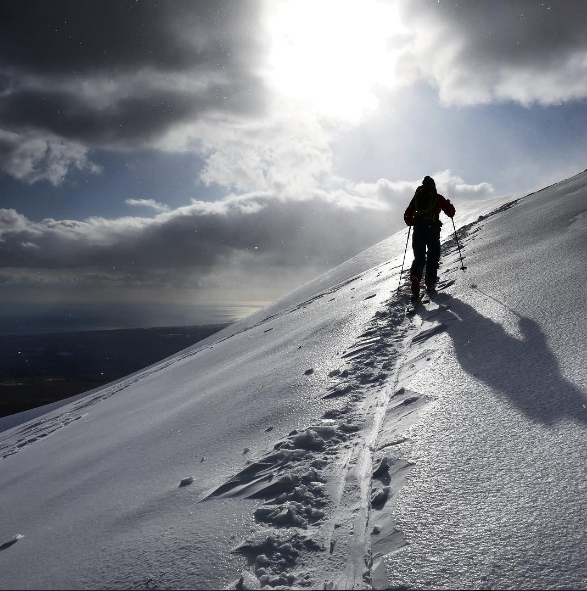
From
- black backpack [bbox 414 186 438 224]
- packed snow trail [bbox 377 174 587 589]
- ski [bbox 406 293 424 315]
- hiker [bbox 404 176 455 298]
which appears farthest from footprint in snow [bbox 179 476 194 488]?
→ black backpack [bbox 414 186 438 224]

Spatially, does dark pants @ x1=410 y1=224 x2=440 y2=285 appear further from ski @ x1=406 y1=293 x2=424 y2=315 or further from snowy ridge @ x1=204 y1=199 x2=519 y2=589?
snowy ridge @ x1=204 y1=199 x2=519 y2=589

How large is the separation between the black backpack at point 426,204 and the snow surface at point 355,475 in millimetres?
2417

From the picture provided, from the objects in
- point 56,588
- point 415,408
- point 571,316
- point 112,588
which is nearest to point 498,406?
point 415,408

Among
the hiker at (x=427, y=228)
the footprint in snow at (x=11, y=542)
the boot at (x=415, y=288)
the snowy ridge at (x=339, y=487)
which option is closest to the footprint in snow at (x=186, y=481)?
the snowy ridge at (x=339, y=487)

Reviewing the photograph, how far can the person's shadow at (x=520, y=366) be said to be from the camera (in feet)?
9.02

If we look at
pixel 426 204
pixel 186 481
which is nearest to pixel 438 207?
pixel 426 204

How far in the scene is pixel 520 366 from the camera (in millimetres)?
3586

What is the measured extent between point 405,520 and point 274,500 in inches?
33.3

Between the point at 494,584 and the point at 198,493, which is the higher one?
the point at 198,493

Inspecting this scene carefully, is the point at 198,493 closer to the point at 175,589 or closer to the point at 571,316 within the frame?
the point at 175,589

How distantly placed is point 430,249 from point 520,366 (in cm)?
468

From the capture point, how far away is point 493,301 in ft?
19.0

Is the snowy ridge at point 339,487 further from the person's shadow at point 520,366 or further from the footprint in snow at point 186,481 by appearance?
the person's shadow at point 520,366

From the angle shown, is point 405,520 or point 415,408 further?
point 415,408
